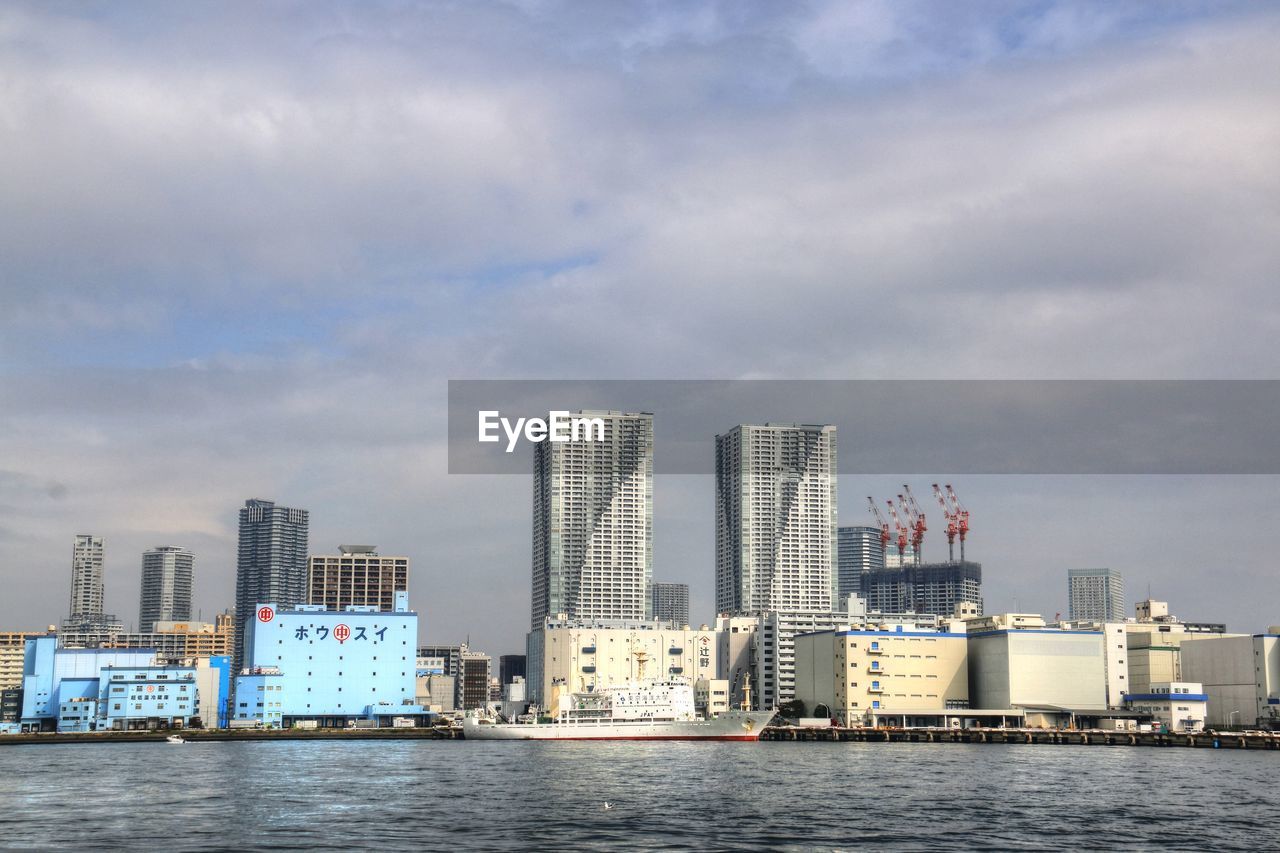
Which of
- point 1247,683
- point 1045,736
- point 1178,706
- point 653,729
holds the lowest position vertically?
point 1045,736

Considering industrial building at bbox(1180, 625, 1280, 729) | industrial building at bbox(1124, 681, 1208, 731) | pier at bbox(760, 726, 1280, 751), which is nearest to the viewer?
pier at bbox(760, 726, 1280, 751)

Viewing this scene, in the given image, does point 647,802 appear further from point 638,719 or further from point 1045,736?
point 1045,736

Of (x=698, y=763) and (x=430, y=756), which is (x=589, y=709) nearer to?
(x=430, y=756)

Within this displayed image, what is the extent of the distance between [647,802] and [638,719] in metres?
95.1

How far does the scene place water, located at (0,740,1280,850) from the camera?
203 feet

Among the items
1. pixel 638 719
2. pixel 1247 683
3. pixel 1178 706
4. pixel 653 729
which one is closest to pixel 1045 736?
pixel 1178 706

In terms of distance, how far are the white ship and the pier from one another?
12.7 metres

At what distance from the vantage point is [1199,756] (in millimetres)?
136000

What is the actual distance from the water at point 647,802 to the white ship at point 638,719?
3712cm

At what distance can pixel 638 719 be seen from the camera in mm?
172250

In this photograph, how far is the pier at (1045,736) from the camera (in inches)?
6299

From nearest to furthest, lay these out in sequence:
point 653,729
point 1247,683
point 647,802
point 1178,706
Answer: point 647,802 → point 653,729 → point 1178,706 → point 1247,683

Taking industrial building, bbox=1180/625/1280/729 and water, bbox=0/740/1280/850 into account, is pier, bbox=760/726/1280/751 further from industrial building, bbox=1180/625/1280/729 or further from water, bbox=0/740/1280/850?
water, bbox=0/740/1280/850

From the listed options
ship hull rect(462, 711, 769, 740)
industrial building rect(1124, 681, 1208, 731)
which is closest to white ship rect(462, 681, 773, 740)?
ship hull rect(462, 711, 769, 740)
